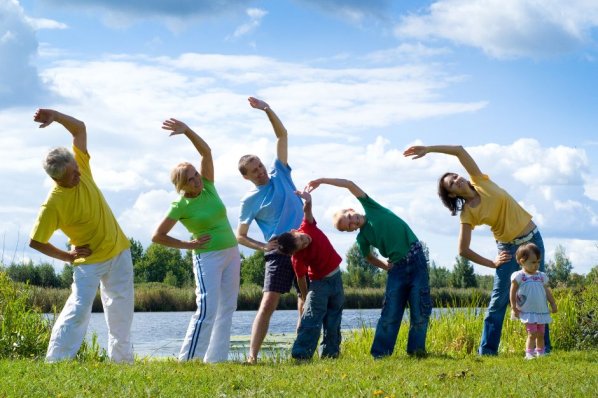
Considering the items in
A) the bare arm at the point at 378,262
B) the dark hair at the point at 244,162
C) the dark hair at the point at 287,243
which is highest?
the dark hair at the point at 244,162

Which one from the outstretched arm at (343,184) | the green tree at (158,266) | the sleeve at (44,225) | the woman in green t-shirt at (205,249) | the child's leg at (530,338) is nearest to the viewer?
the sleeve at (44,225)

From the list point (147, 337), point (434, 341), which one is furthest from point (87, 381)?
point (147, 337)

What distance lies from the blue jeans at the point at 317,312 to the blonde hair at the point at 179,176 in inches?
67.1

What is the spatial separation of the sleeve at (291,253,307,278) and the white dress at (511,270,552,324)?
248cm

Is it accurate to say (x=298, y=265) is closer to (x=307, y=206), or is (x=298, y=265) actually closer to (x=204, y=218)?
(x=307, y=206)

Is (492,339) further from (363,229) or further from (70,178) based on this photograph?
(70,178)

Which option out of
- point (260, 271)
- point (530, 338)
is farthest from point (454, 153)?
point (260, 271)

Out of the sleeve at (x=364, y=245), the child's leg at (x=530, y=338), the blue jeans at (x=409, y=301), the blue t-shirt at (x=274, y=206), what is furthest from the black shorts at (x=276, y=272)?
the child's leg at (x=530, y=338)

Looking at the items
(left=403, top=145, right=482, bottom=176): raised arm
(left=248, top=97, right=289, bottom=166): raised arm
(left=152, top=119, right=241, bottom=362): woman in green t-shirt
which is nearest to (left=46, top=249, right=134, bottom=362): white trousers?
(left=152, top=119, right=241, bottom=362): woman in green t-shirt

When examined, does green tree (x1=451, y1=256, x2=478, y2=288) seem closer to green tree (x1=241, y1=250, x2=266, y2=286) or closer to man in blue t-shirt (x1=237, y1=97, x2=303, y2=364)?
green tree (x1=241, y1=250, x2=266, y2=286)

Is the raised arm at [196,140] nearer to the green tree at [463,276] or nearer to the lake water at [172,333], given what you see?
the lake water at [172,333]

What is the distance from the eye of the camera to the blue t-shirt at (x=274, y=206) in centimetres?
835

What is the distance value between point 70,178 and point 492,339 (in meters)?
4.93

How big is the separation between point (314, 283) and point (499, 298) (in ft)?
7.15
